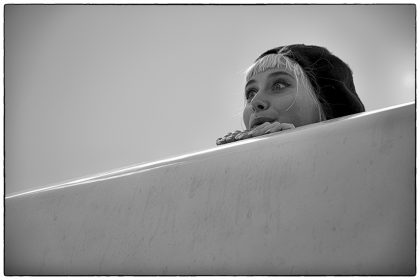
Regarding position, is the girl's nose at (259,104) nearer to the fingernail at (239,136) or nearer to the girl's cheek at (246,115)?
the girl's cheek at (246,115)

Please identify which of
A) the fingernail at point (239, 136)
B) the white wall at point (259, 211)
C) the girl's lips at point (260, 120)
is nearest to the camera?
the white wall at point (259, 211)

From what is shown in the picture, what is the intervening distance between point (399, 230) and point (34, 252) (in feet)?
1.04

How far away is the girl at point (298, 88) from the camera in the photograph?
2.45ft

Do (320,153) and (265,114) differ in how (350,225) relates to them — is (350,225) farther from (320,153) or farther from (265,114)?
(265,114)

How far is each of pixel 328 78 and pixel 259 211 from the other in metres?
0.61

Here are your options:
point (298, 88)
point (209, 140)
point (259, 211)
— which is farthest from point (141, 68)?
point (259, 211)

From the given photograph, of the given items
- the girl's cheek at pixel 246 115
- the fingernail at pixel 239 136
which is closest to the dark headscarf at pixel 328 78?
the girl's cheek at pixel 246 115

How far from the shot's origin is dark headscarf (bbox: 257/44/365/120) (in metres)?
0.81

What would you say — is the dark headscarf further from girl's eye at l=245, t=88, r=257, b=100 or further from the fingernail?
the fingernail

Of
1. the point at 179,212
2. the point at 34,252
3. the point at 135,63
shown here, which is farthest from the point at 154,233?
the point at 135,63

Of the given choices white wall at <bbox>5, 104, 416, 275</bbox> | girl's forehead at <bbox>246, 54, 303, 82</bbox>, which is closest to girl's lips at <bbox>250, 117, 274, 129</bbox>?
girl's forehead at <bbox>246, 54, 303, 82</bbox>

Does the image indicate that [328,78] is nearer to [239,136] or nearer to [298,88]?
[298,88]

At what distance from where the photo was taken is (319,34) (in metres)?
0.70

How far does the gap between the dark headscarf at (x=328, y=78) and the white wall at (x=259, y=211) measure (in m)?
0.49
